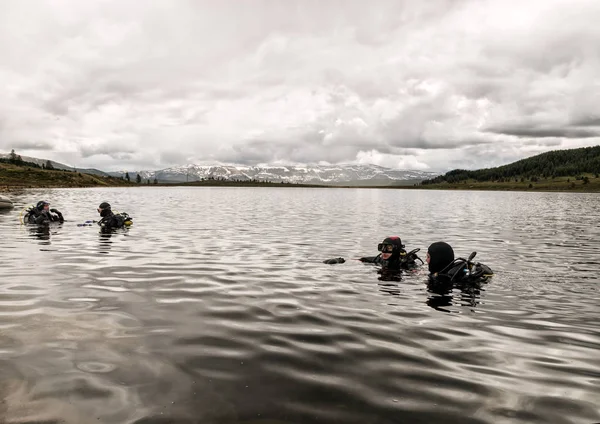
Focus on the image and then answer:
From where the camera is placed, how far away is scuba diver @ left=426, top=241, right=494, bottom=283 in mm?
15148

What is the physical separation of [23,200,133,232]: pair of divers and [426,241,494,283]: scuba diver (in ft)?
77.8

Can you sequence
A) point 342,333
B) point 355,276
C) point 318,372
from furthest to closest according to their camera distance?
point 355,276, point 342,333, point 318,372

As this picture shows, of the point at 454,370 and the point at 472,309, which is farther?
the point at 472,309

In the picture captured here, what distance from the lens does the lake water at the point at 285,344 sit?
19.8 feet

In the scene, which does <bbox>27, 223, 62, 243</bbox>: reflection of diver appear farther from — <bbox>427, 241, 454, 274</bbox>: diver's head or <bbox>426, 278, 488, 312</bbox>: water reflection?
<bbox>426, 278, 488, 312</bbox>: water reflection

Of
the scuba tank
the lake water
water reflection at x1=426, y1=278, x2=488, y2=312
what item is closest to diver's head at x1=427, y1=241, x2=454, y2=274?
the scuba tank

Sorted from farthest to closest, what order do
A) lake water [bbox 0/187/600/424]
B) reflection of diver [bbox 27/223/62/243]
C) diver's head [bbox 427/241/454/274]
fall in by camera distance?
reflection of diver [bbox 27/223/62/243] → diver's head [bbox 427/241/454/274] → lake water [bbox 0/187/600/424]

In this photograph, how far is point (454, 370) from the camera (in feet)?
24.8

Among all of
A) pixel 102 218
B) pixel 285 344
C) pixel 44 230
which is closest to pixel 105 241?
pixel 102 218

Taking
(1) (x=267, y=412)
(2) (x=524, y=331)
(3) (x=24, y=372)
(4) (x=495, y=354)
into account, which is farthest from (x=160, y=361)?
(2) (x=524, y=331)

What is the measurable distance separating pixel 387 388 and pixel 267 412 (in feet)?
7.09

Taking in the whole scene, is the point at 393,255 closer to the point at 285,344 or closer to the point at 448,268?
the point at 448,268

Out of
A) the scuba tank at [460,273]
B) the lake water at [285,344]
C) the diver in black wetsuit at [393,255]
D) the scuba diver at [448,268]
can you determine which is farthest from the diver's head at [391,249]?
the scuba tank at [460,273]

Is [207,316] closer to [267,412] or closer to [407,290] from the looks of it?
[267,412]
